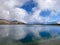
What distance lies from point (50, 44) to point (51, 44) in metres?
0.09

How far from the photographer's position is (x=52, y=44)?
11.0 metres

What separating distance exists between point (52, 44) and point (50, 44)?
0.19 meters

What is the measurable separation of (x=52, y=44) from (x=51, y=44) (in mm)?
104

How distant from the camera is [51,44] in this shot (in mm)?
10992

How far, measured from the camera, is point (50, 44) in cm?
1098
